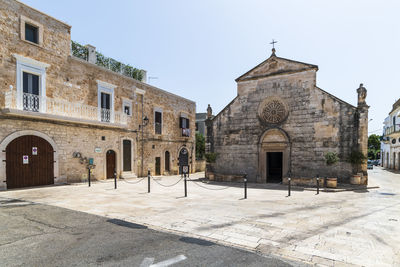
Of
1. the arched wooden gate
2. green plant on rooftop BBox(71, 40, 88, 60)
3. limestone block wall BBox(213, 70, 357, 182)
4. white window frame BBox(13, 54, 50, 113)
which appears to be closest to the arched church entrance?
limestone block wall BBox(213, 70, 357, 182)

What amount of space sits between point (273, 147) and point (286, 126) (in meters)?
1.55

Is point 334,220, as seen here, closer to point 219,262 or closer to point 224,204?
point 224,204

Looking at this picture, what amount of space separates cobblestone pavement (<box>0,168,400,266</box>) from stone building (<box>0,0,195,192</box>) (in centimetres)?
328

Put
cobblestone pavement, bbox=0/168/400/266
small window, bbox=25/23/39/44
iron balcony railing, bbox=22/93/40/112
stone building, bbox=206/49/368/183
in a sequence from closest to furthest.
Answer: cobblestone pavement, bbox=0/168/400/266 < iron balcony railing, bbox=22/93/40/112 < small window, bbox=25/23/39/44 < stone building, bbox=206/49/368/183

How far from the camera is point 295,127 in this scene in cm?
1497

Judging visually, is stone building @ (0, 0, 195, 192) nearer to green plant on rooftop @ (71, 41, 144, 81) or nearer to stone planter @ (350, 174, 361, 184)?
green plant on rooftop @ (71, 41, 144, 81)

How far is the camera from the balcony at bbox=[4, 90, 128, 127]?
11.0 metres

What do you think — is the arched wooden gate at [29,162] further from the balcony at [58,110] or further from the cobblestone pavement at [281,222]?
the cobblestone pavement at [281,222]

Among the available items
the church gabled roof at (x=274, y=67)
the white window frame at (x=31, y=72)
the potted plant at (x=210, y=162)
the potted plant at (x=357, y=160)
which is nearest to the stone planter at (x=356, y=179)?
the potted plant at (x=357, y=160)

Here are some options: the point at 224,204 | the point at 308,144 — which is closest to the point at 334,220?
the point at 224,204

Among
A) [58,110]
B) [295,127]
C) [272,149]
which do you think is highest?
[58,110]

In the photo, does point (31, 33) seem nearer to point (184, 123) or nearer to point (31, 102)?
point (31, 102)

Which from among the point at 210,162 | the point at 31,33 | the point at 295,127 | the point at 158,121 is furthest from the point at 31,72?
the point at 295,127

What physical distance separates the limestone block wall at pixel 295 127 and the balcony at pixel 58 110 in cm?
749
